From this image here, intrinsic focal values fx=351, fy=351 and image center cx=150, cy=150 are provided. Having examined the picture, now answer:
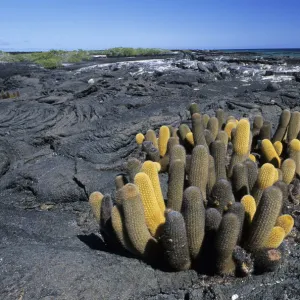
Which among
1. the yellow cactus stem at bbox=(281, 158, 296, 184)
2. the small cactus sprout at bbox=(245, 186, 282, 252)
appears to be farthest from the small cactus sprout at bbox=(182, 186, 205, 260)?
the yellow cactus stem at bbox=(281, 158, 296, 184)

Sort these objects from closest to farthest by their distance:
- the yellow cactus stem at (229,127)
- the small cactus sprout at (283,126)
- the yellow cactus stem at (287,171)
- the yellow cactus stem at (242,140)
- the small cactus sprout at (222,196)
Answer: the small cactus sprout at (222,196) → the yellow cactus stem at (287,171) → the yellow cactus stem at (242,140) → the small cactus sprout at (283,126) → the yellow cactus stem at (229,127)

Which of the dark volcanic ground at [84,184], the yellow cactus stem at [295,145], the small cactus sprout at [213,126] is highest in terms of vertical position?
the small cactus sprout at [213,126]

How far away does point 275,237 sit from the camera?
2.80 meters

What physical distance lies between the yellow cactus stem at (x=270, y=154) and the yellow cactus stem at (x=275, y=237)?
192 centimetres

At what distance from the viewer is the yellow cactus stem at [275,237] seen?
9.14ft

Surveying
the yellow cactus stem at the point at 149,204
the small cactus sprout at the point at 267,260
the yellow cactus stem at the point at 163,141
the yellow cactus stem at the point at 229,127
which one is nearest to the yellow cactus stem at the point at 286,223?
the small cactus sprout at the point at 267,260

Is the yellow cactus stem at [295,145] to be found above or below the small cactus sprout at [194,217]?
above

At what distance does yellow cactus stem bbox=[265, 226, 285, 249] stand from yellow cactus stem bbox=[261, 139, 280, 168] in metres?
1.92

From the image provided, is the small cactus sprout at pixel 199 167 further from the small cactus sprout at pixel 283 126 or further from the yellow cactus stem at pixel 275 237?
the small cactus sprout at pixel 283 126

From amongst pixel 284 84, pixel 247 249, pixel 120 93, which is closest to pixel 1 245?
pixel 247 249

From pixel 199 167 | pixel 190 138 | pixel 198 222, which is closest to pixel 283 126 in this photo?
pixel 190 138

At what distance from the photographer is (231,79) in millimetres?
14922

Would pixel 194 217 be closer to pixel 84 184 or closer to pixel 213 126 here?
pixel 84 184

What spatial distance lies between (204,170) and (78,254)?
4.72 feet
